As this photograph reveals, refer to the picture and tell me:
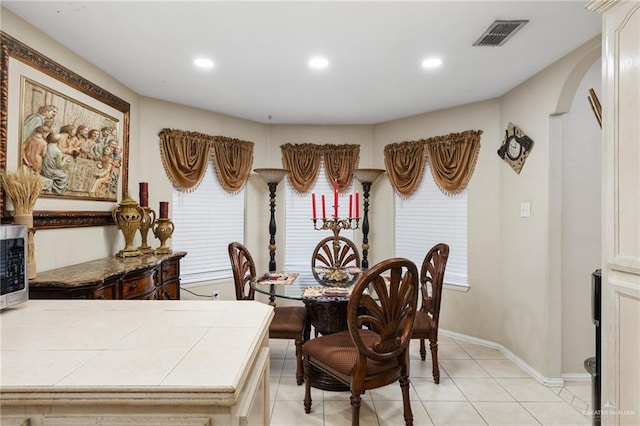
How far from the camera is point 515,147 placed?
10.4 ft

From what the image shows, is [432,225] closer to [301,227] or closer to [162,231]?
[301,227]

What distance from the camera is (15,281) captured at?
52.8 inches

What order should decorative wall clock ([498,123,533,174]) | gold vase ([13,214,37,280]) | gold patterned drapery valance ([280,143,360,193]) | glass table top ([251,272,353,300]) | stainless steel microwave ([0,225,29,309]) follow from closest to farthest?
1. stainless steel microwave ([0,225,29,309])
2. gold vase ([13,214,37,280])
3. glass table top ([251,272,353,300])
4. decorative wall clock ([498,123,533,174])
5. gold patterned drapery valance ([280,143,360,193])

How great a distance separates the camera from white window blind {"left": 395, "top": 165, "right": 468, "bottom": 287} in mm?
3865

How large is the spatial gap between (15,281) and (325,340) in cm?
166

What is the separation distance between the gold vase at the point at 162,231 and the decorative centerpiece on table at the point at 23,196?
1166 millimetres

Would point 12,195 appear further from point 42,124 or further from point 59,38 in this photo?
point 59,38

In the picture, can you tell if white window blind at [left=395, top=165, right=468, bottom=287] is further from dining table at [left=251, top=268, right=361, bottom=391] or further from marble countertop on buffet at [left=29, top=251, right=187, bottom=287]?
marble countertop on buffet at [left=29, top=251, right=187, bottom=287]

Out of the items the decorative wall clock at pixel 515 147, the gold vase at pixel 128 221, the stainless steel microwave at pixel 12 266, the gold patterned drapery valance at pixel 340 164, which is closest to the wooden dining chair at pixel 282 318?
Answer: the gold vase at pixel 128 221

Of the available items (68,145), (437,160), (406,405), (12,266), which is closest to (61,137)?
(68,145)

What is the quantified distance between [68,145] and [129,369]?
7.41 feet

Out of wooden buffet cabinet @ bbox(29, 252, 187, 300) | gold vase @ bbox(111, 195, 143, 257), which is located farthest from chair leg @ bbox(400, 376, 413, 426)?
gold vase @ bbox(111, 195, 143, 257)

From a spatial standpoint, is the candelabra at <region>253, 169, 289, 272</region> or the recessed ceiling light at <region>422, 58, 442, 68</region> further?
the candelabra at <region>253, 169, 289, 272</region>

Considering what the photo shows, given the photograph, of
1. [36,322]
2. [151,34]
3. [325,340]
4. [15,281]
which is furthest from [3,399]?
[151,34]
